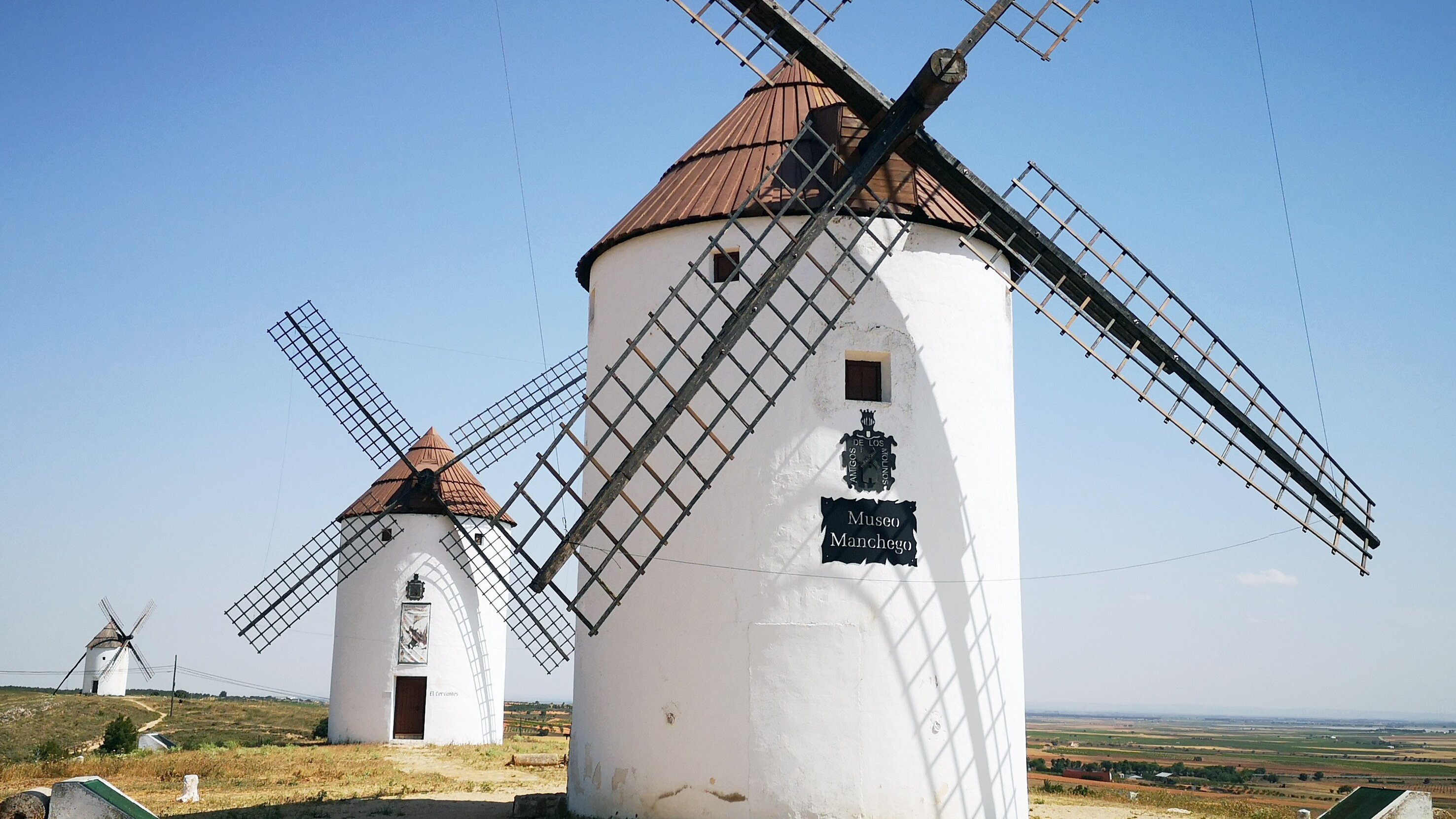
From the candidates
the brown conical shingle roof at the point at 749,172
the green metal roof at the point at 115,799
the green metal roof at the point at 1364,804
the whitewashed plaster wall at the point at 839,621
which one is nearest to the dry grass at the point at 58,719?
the green metal roof at the point at 115,799

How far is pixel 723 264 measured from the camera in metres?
10.9

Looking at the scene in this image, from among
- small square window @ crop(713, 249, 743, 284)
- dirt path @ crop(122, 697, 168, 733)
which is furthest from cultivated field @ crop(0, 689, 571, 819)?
dirt path @ crop(122, 697, 168, 733)

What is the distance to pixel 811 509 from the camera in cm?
1005

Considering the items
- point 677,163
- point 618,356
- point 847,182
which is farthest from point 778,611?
point 677,163

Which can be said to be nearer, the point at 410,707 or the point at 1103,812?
the point at 1103,812

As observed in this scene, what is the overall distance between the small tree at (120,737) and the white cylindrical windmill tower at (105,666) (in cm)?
2362

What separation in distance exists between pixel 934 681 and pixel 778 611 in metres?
1.52

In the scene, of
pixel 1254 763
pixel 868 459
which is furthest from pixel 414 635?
pixel 1254 763

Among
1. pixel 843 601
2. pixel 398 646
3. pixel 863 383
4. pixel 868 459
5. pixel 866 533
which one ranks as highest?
pixel 863 383

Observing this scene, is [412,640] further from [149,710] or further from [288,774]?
[149,710]

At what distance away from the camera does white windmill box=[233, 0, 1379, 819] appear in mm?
9773

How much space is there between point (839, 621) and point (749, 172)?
14.3ft

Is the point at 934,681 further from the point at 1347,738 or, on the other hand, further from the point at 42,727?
the point at 1347,738

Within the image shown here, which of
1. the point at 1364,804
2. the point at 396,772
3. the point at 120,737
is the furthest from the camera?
the point at 120,737
